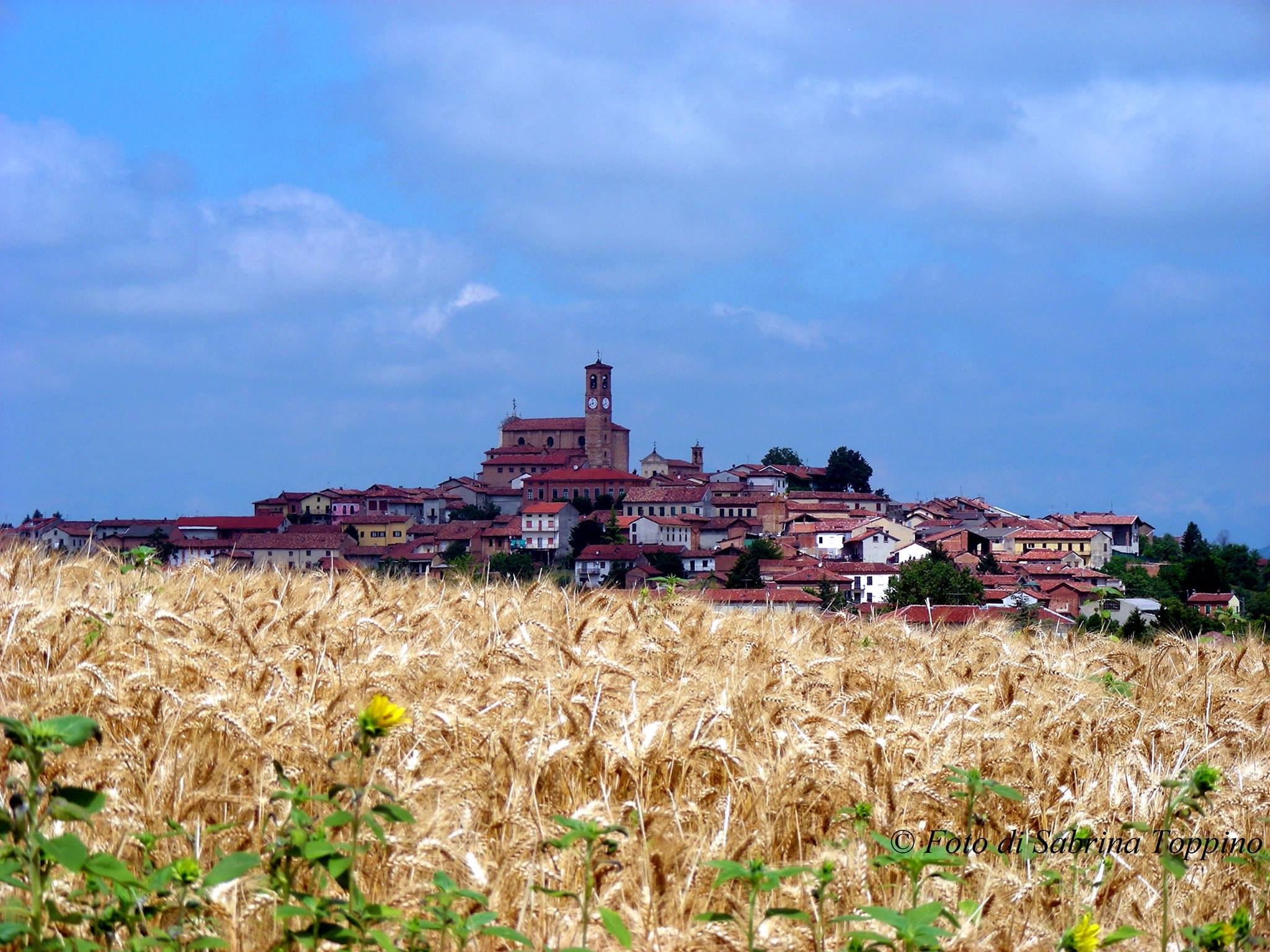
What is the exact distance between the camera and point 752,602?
8062 millimetres

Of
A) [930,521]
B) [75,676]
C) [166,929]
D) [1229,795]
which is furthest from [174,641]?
[930,521]

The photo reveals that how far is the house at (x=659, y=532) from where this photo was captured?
93562mm

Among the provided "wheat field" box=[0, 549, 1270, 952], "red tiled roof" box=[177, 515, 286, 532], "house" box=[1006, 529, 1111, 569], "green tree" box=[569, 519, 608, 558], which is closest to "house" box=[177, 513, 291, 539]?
"red tiled roof" box=[177, 515, 286, 532]

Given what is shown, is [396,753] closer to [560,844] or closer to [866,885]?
[560,844]

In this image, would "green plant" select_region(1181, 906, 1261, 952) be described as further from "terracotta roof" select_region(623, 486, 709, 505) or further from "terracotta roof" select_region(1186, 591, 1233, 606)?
"terracotta roof" select_region(623, 486, 709, 505)

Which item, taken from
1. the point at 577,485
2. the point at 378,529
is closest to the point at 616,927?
the point at 378,529

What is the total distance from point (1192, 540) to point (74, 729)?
94679 millimetres

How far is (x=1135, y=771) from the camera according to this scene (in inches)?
133

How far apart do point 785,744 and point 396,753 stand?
97 cm

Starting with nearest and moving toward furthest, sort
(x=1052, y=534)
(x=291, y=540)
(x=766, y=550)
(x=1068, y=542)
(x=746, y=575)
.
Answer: (x=746, y=575), (x=766, y=550), (x=291, y=540), (x=1068, y=542), (x=1052, y=534)

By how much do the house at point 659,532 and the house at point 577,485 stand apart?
12.9 meters

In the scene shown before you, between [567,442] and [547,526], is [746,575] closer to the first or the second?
[547,526]

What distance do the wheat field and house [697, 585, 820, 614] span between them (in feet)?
6.23

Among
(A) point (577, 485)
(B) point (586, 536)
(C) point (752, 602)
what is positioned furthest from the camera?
(A) point (577, 485)
